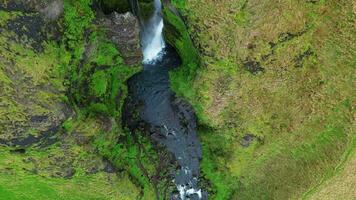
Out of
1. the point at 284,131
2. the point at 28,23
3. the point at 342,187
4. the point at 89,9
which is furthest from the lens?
the point at 284,131

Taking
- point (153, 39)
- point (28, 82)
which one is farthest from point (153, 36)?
point (28, 82)

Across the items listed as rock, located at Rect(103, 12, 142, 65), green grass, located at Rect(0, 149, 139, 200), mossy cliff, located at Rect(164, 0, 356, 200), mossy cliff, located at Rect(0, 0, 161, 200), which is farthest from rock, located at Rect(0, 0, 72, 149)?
mossy cliff, located at Rect(164, 0, 356, 200)

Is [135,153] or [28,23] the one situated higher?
[28,23]

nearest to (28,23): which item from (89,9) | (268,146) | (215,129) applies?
(89,9)

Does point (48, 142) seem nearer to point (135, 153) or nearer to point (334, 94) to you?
point (135, 153)

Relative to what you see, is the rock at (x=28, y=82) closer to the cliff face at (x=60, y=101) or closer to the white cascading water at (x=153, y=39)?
the cliff face at (x=60, y=101)
